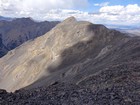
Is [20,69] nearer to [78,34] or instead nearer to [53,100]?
[78,34]

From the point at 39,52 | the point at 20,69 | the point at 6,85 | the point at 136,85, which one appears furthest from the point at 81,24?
the point at 136,85

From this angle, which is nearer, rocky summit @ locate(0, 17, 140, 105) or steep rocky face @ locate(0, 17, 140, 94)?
rocky summit @ locate(0, 17, 140, 105)

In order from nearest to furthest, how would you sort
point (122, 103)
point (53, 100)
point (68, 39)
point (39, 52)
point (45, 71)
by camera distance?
point (122, 103), point (53, 100), point (45, 71), point (68, 39), point (39, 52)

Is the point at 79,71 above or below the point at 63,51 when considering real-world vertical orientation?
above

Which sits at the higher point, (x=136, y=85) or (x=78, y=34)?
(x=136, y=85)

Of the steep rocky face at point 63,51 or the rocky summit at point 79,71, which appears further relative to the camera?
the steep rocky face at point 63,51

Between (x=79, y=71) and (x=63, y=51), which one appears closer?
(x=79, y=71)

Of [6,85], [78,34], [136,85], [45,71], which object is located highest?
[136,85]

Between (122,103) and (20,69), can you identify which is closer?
(122,103)
